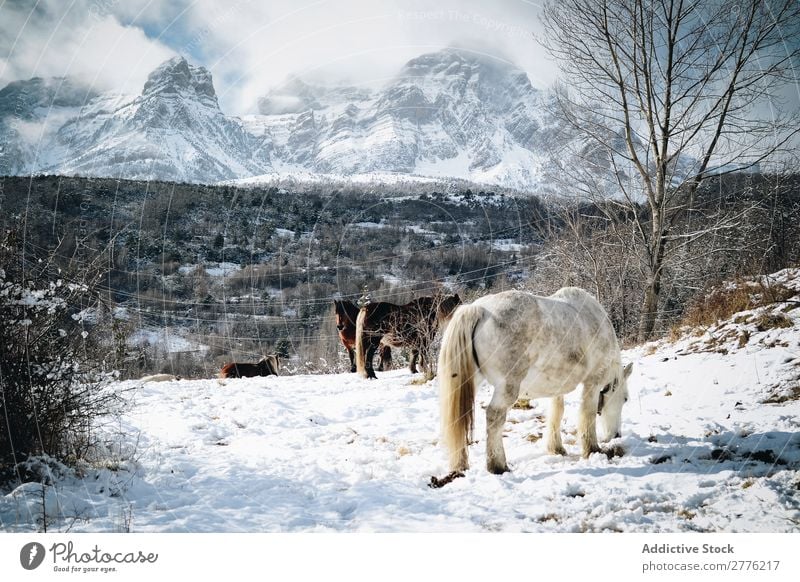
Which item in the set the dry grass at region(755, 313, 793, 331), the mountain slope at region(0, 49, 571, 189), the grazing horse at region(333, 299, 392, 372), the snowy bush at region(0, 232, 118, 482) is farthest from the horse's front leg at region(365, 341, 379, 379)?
the dry grass at region(755, 313, 793, 331)

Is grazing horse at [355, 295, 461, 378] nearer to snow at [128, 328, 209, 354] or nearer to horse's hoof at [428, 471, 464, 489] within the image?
horse's hoof at [428, 471, 464, 489]

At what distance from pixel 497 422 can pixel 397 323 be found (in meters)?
7.69

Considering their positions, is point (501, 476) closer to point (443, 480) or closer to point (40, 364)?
point (443, 480)

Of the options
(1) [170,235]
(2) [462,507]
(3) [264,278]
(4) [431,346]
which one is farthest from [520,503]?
(1) [170,235]

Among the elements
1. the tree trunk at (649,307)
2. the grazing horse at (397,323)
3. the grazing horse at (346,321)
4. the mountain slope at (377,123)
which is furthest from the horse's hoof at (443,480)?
the grazing horse at (346,321)

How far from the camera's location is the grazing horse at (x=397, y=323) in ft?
37.5

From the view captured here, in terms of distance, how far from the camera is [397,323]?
11672 mm

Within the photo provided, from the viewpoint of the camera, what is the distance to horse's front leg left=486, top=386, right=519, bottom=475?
4.04m

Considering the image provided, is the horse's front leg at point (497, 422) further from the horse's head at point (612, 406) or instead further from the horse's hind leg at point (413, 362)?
the horse's hind leg at point (413, 362)

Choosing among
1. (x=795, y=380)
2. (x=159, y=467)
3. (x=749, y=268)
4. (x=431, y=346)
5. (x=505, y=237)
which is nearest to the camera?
(x=159, y=467)

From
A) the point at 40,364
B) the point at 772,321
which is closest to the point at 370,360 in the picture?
the point at 40,364

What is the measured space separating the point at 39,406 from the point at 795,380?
7.52 m
